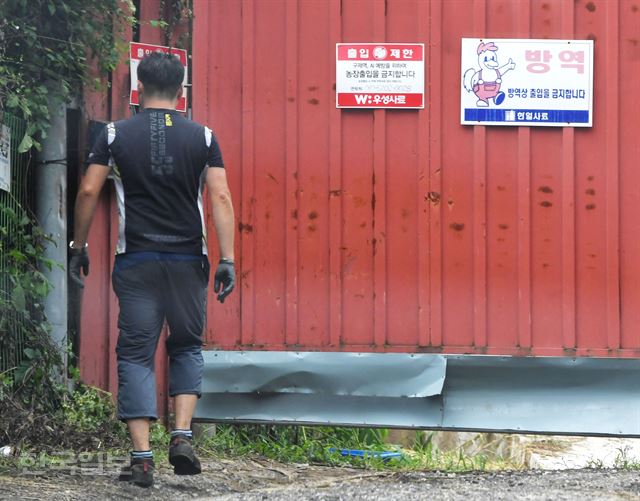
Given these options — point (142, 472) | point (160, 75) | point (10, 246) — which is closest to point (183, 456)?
point (142, 472)

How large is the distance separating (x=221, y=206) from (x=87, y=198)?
571 mm

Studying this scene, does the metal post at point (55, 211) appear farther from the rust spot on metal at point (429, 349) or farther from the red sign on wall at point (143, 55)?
the rust spot on metal at point (429, 349)

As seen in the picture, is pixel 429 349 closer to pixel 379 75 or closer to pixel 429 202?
pixel 429 202

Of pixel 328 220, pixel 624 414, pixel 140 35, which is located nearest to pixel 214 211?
pixel 328 220

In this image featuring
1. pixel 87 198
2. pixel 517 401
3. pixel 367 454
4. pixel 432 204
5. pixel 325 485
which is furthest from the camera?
pixel 367 454

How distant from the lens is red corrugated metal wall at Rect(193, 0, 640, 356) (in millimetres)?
6617

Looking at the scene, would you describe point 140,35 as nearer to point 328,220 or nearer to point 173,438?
point 328,220

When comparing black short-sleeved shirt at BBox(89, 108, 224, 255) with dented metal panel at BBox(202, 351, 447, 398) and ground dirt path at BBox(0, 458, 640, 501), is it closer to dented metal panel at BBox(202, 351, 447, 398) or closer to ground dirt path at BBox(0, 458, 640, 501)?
ground dirt path at BBox(0, 458, 640, 501)

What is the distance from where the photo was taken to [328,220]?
6656mm

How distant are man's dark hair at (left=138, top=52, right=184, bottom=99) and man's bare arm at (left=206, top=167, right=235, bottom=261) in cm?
39

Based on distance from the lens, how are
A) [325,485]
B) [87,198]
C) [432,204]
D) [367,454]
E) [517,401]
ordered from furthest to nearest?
[367,454] → [432,204] → [517,401] → [325,485] → [87,198]

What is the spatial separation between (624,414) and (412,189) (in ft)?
5.52

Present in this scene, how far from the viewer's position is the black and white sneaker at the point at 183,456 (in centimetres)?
495

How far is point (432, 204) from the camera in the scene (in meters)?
6.65
